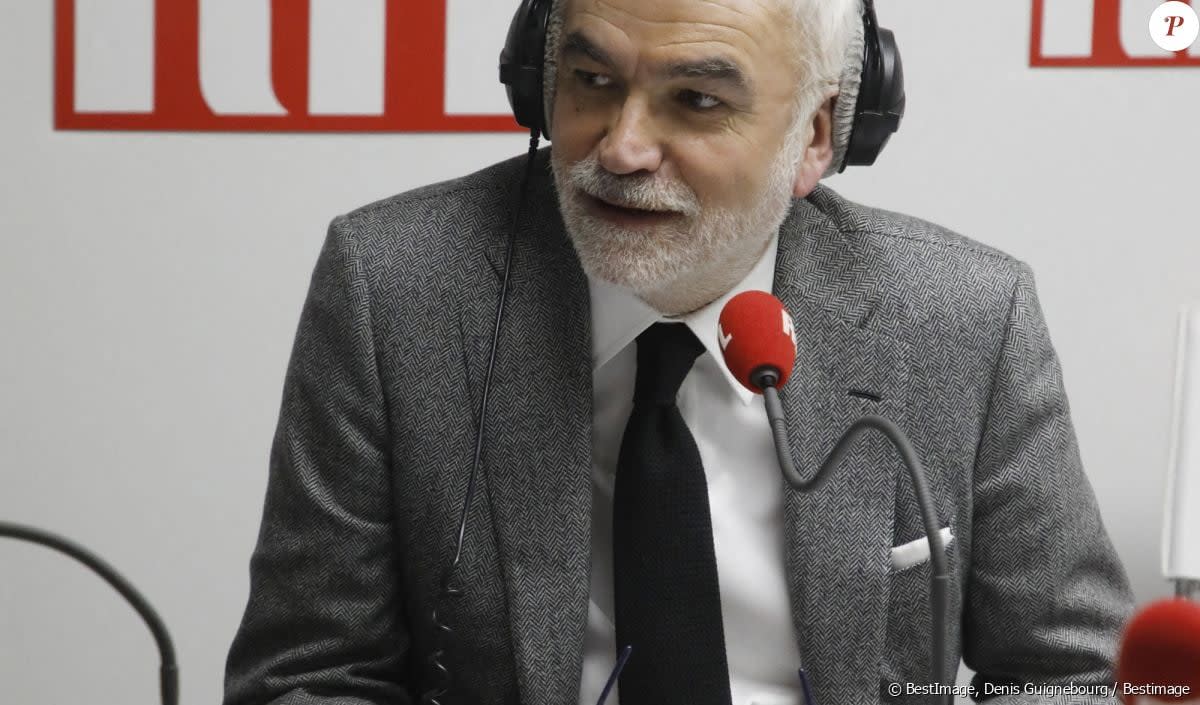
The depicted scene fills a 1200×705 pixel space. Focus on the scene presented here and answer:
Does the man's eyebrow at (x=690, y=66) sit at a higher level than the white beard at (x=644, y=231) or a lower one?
higher

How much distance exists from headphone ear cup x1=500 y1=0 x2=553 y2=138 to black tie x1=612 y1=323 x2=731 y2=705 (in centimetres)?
28

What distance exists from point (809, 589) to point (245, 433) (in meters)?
1.17

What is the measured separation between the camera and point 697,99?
1345 millimetres

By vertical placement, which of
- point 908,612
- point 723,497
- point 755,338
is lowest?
point 908,612

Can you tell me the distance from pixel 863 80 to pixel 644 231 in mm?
282

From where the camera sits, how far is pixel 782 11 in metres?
1.38

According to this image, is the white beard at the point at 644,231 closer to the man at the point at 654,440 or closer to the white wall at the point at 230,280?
the man at the point at 654,440

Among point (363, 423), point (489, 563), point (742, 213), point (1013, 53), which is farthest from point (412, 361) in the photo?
point (1013, 53)

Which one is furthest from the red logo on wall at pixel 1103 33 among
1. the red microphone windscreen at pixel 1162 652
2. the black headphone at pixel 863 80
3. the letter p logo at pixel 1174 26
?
the red microphone windscreen at pixel 1162 652

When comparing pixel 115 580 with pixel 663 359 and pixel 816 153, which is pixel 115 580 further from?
pixel 816 153

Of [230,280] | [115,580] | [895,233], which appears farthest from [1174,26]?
[115,580]

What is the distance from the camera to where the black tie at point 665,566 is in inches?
53.1

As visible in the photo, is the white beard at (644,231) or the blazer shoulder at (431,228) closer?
the white beard at (644,231)

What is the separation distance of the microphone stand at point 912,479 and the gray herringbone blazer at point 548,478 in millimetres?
400
